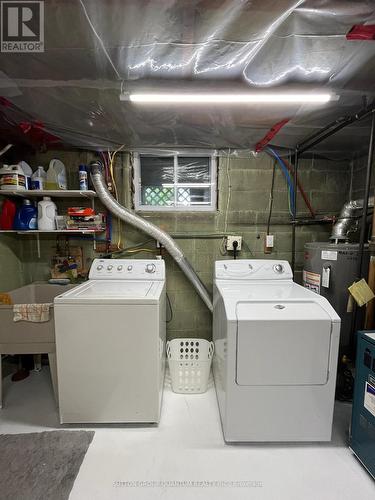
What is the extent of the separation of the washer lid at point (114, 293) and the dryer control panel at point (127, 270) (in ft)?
0.23

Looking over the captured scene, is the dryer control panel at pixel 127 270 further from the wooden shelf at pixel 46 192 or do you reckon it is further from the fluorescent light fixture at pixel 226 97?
the fluorescent light fixture at pixel 226 97

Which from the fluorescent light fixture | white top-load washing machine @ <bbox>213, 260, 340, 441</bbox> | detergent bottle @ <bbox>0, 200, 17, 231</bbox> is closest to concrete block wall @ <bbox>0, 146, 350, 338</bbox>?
detergent bottle @ <bbox>0, 200, 17, 231</bbox>

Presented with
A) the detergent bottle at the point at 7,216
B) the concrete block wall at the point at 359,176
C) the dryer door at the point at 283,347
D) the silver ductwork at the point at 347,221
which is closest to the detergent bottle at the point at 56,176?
the detergent bottle at the point at 7,216

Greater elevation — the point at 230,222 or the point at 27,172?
the point at 27,172

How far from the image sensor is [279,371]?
140cm

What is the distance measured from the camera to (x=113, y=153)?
2.28 metres

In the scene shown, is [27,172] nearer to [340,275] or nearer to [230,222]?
[230,222]

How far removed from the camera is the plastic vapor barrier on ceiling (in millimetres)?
1006

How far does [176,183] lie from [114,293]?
1.33 metres

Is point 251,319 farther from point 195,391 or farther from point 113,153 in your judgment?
point 113,153

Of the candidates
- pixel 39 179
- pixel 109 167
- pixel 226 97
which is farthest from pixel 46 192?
pixel 226 97

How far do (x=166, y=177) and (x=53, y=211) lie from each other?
1.14 meters

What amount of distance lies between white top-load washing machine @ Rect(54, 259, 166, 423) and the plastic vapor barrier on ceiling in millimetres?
1327

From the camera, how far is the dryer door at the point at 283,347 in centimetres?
137
